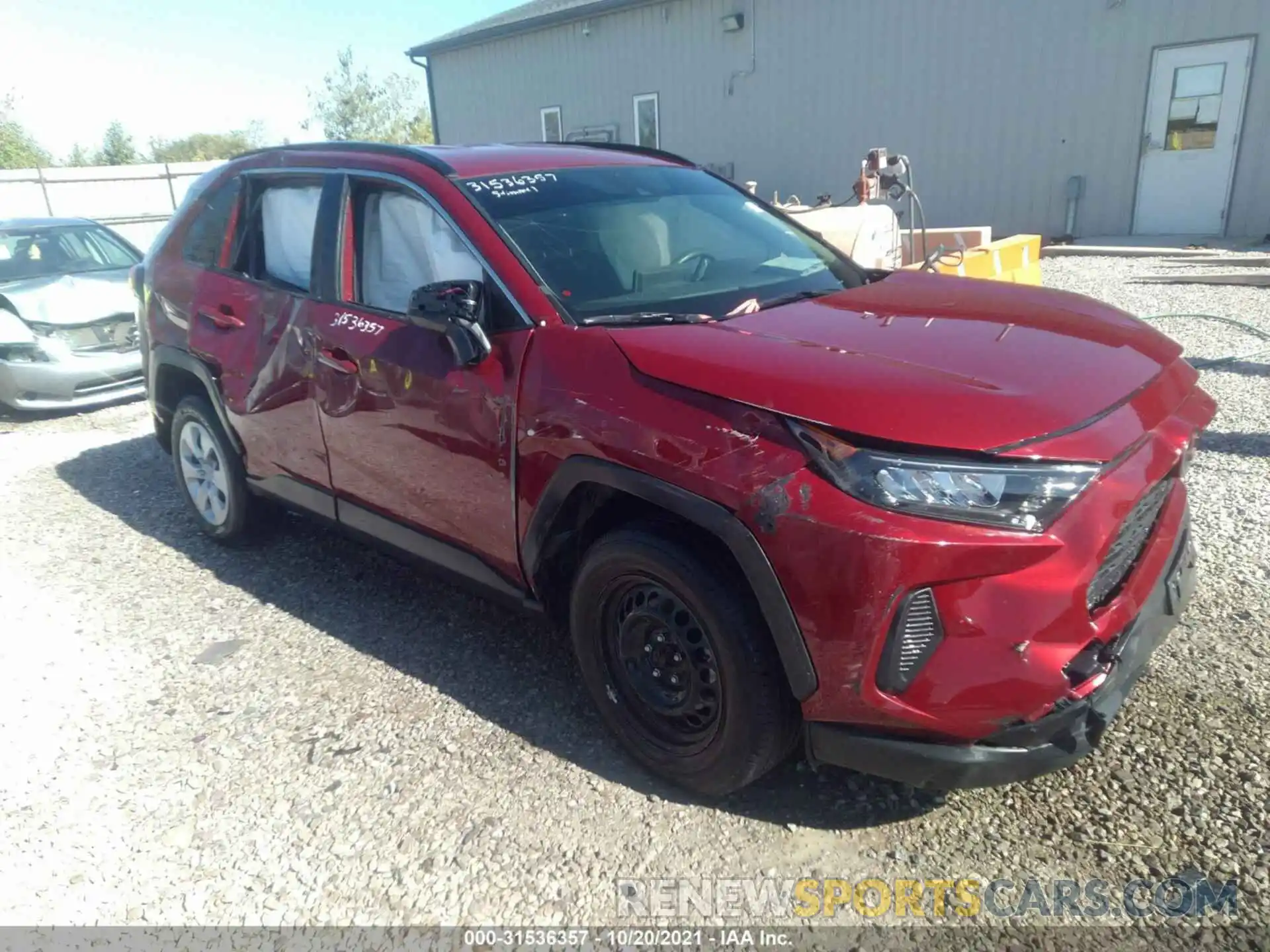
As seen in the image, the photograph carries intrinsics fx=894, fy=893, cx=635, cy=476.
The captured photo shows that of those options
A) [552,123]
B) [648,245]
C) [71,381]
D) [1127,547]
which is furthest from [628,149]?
[552,123]

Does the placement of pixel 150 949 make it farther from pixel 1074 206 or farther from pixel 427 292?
pixel 1074 206

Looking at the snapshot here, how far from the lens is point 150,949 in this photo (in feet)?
7.54

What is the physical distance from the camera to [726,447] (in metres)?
2.23

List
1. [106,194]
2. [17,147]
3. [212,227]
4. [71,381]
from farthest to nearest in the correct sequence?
[17,147] → [106,194] → [71,381] → [212,227]

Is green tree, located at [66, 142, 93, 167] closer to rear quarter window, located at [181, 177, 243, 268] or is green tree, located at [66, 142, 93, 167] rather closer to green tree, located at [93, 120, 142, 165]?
green tree, located at [93, 120, 142, 165]

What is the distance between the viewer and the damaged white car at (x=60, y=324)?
24.1ft

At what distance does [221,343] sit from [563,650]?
7.07 feet

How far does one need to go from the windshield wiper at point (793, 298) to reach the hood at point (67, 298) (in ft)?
21.8

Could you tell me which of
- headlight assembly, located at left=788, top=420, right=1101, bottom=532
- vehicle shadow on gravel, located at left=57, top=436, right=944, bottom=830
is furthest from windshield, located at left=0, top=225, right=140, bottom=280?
headlight assembly, located at left=788, top=420, right=1101, bottom=532

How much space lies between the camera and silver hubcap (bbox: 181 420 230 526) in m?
4.49

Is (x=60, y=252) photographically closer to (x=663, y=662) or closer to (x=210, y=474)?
(x=210, y=474)

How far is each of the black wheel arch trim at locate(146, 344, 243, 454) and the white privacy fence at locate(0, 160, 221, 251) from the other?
46.7 feet

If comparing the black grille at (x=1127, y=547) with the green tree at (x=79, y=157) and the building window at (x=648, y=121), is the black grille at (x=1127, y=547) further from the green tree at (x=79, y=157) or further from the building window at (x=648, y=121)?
the green tree at (x=79, y=157)

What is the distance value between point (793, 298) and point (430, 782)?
1976mm
